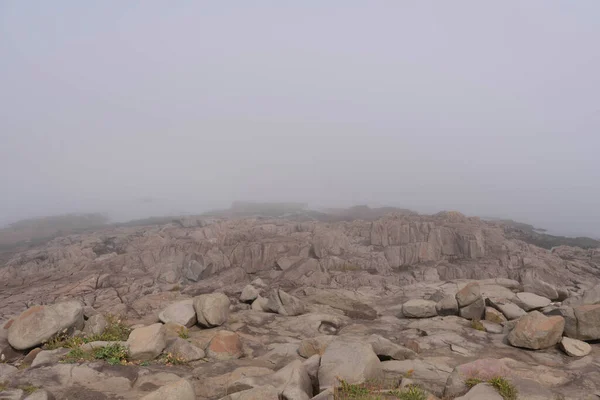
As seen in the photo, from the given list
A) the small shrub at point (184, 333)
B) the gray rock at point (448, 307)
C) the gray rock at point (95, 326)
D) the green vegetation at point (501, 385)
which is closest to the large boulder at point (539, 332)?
the gray rock at point (448, 307)

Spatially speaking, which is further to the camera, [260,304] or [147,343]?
[260,304]

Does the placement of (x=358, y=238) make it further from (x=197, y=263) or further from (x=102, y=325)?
(x=102, y=325)

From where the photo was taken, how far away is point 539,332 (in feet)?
49.0

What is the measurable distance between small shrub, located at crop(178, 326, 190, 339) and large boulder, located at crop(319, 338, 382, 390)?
9.17 m

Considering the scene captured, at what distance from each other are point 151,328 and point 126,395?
4.50 metres

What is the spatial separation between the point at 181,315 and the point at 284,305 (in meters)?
7.40

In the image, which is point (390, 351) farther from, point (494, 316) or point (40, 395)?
point (40, 395)

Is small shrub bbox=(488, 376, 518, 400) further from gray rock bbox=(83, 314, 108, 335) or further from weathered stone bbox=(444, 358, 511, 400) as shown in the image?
gray rock bbox=(83, 314, 108, 335)

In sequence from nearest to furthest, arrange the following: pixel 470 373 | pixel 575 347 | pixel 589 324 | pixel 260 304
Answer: pixel 470 373
pixel 575 347
pixel 589 324
pixel 260 304

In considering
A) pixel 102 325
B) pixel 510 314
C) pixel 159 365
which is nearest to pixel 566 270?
pixel 510 314

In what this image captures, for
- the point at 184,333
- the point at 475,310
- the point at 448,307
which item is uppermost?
the point at 184,333

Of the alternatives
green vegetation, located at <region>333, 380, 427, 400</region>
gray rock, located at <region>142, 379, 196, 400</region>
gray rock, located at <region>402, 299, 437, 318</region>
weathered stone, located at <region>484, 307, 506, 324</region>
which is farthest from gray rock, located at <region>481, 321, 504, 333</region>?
gray rock, located at <region>142, 379, 196, 400</region>

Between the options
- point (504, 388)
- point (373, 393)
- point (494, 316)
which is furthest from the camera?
point (494, 316)

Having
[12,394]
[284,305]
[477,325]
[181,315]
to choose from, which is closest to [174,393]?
[12,394]
